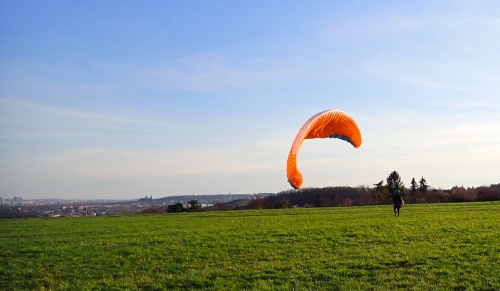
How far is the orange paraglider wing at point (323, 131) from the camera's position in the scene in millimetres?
22297

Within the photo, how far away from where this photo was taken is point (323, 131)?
26.6 metres

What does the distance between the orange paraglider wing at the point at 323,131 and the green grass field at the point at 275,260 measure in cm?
450

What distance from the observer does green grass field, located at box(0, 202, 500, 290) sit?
32.9 ft

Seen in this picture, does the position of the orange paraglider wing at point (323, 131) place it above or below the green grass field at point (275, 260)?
above

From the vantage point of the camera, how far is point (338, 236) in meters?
16.2

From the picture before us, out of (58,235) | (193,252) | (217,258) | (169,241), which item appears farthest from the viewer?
(58,235)

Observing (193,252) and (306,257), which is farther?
(193,252)

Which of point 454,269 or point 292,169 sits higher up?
point 292,169

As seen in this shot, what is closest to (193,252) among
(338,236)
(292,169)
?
(338,236)

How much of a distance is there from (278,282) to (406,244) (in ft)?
18.8

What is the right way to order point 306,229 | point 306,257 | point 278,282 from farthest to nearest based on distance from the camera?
point 306,229
point 306,257
point 278,282

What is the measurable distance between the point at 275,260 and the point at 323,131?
15.1m

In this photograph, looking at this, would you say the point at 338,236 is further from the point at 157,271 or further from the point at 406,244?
the point at 157,271

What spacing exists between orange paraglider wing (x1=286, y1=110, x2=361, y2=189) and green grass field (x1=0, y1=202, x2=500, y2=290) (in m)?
4.50
